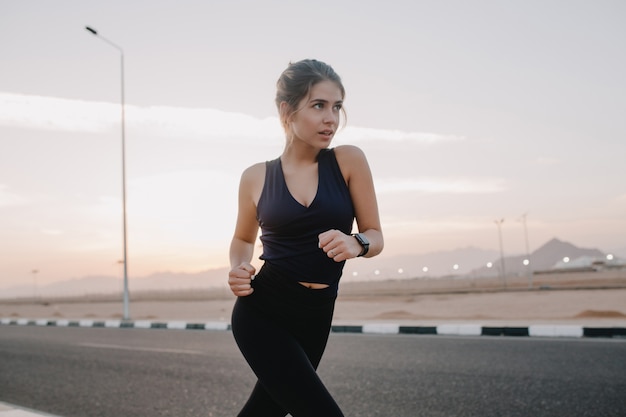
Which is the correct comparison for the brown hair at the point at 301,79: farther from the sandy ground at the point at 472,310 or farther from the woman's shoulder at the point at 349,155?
the sandy ground at the point at 472,310

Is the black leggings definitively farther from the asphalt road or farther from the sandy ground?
the sandy ground

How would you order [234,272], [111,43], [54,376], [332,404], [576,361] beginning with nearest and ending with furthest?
[332,404], [234,272], [576,361], [54,376], [111,43]

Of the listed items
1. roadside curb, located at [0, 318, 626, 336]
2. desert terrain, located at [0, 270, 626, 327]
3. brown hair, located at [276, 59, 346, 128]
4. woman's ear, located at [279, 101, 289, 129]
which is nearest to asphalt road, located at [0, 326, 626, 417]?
roadside curb, located at [0, 318, 626, 336]

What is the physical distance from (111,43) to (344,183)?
22572mm

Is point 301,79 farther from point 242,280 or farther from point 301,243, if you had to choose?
point 242,280

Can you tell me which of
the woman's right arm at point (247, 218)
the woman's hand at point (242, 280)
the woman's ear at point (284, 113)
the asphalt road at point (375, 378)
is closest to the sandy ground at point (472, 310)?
the asphalt road at point (375, 378)

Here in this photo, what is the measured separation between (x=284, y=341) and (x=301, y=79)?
0.92 m

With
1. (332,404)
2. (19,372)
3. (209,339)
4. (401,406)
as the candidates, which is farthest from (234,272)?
(209,339)

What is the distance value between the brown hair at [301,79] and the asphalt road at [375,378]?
3.53 meters

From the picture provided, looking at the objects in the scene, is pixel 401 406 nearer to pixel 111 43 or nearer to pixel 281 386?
pixel 281 386

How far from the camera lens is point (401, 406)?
521 cm

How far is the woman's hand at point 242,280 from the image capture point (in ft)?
6.61

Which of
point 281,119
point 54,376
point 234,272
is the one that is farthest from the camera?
point 54,376

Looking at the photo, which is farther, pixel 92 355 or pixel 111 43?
pixel 111 43
